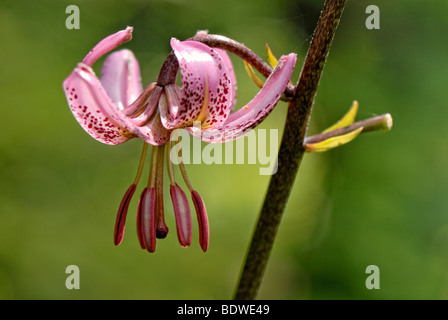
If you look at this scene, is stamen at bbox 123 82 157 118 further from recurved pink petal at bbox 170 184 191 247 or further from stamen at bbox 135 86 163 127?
recurved pink petal at bbox 170 184 191 247

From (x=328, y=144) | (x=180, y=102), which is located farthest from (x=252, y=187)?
(x=180, y=102)

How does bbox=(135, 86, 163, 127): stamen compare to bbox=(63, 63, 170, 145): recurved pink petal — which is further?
bbox=(135, 86, 163, 127): stamen

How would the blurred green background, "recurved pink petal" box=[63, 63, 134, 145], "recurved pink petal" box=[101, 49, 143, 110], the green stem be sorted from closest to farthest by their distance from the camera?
Answer: 1. "recurved pink petal" box=[63, 63, 134, 145]
2. the green stem
3. "recurved pink petal" box=[101, 49, 143, 110]
4. the blurred green background

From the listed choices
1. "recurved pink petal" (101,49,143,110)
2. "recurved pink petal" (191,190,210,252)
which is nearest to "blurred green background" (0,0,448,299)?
"recurved pink petal" (101,49,143,110)

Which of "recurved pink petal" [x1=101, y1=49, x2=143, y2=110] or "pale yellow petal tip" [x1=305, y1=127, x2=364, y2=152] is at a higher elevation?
"recurved pink petal" [x1=101, y1=49, x2=143, y2=110]

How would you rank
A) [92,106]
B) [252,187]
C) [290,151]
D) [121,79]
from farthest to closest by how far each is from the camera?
[252,187]
[121,79]
[290,151]
[92,106]

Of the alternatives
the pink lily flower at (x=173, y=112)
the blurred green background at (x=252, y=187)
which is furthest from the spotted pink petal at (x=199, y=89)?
the blurred green background at (x=252, y=187)

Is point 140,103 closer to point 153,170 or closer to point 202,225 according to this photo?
point 153,170
